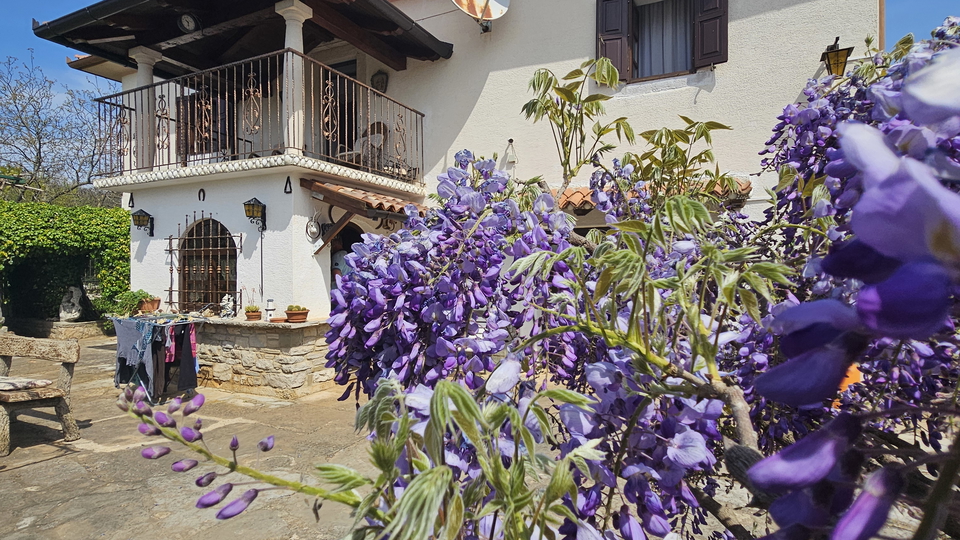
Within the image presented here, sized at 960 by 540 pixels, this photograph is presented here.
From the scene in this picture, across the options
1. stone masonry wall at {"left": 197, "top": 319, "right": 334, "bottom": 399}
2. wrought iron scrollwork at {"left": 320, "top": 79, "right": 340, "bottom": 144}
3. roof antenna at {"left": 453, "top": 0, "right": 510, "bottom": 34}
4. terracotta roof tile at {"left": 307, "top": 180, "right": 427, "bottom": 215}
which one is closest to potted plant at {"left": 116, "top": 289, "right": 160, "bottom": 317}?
stone masonry wall at {"left": 197, "top": 319, "right": 334, "bottom": 399}

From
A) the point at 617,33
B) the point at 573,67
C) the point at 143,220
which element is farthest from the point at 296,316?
the point at 617,33

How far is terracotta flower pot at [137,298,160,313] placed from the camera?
6965 millimetres

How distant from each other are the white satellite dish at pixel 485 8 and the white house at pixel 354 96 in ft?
0.90

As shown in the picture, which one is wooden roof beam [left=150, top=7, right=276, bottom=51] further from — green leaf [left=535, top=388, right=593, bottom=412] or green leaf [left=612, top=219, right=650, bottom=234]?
green leaf [left=535, top=388, right=593, bottom=412]

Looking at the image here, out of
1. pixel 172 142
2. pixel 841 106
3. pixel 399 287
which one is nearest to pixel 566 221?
pixel 399 287

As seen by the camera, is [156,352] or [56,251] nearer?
[156,352]

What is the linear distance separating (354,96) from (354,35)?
0.84 metres

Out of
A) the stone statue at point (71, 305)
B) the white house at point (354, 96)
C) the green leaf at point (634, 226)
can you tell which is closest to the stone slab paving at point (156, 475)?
the white house at point (354, 96)

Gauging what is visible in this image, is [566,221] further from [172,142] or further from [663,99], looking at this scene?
[172,142]

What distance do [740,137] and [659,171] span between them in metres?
4.73

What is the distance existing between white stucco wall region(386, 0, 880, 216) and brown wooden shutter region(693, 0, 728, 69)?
0.41ft

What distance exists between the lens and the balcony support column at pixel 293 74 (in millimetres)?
6102

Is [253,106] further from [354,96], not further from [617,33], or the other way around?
[617,33]

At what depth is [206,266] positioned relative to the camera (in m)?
7.16
